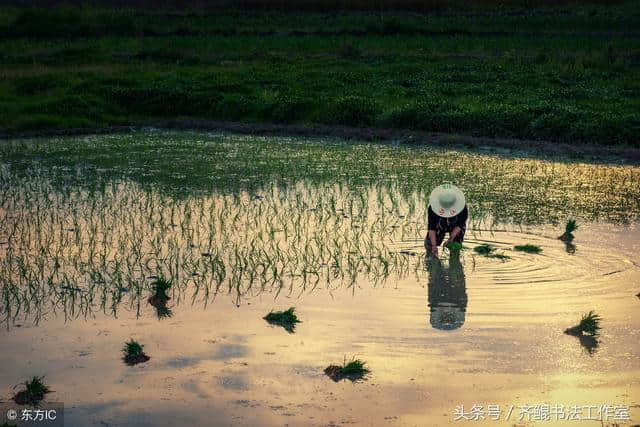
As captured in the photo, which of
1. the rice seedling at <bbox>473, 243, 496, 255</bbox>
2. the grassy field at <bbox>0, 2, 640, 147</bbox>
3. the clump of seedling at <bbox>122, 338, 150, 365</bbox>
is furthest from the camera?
the grassy field at <bbox>0, 2, 640, 147</bbox>

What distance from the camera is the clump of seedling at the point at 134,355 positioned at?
6.28 m

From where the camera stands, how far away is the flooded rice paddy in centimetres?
572

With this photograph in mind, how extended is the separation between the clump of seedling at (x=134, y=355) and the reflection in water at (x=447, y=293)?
2227 mm

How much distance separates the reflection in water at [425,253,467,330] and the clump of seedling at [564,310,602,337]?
836mm

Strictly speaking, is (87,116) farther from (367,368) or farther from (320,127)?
(367,368)

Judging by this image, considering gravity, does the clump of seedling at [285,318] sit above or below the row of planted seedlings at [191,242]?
below

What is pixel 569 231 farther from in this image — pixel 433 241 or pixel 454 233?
pixel 433 241

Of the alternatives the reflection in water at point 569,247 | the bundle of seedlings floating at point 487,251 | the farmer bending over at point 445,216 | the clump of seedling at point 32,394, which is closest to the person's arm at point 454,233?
the farmer bending over at point 445,216

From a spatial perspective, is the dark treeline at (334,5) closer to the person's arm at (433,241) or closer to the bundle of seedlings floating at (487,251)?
the bundle of seedlings floating at (487,251)

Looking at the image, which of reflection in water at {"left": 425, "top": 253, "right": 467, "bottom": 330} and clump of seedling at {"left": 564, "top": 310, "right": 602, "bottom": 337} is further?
reflection in water at {"left": 425, "top": 253, "right": 467, "bottom": 330}

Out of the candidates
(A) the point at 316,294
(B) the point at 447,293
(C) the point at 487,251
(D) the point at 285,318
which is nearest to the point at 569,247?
(C) the point at 487,251

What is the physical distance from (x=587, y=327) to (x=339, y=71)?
53.1 ft

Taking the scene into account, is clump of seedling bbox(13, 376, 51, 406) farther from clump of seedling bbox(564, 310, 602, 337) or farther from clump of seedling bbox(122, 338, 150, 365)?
clump of seedling bbox(564, 310, 602, 337)

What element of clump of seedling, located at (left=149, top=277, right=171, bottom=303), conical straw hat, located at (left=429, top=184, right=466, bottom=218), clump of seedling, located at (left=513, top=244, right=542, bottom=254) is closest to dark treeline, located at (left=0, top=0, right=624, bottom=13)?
clump of seedling, located at (left=513, top=244, right=542, bottom=254)
